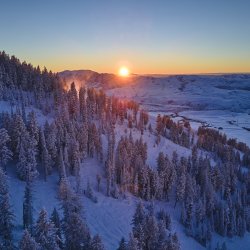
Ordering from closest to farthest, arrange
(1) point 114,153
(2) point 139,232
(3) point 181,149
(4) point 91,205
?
A: (2) point 139,232
(4) point 91,205
(1) point 114,153
(3) point 181,149

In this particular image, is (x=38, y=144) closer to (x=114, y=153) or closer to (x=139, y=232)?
(x=114, y=153)

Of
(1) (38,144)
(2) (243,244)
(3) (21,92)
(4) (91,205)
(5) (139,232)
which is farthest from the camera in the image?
(3) (21,92)

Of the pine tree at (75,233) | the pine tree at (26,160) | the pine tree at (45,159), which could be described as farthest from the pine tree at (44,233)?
the pine tree at (45,159)

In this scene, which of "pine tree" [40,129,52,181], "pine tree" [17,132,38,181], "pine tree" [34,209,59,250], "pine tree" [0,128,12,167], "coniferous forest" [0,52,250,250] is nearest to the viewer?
"pine tree" [34,209,59,250]

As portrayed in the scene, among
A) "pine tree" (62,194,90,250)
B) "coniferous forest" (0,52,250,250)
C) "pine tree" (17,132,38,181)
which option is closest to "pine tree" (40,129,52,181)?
"coniferous forest" (0,52,250,250)

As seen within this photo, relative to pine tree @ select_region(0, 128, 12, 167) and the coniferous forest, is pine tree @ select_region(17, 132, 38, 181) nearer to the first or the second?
the coniferous forest

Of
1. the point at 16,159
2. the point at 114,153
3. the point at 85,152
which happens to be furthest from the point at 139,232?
the point at 114,153

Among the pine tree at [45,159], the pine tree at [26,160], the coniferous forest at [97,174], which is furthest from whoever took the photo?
the pine tree at [45,159]

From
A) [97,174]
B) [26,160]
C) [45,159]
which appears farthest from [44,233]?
[97,174]

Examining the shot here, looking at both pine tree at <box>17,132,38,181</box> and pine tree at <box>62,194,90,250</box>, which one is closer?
pine tree at <box>62,194,90,250</box>

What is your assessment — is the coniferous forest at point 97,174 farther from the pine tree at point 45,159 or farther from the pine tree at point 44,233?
the pine tree at point 45,159

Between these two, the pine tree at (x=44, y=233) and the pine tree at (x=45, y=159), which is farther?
the pine tree at (x=45, y=159)
